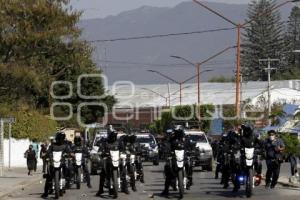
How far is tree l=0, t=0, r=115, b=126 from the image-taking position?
1636cm

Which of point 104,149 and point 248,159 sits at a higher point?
point 104,149

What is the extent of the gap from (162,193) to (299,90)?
8997cm

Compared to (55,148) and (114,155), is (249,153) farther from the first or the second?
(55,148)

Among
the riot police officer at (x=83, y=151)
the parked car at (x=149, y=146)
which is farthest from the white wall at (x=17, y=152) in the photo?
the riot police officer at (x=83, y=151)

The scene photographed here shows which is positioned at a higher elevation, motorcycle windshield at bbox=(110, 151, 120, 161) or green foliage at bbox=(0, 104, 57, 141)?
green foliage at bbox=(0, 104, 57, 141)

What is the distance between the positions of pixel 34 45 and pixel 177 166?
16.9 ft

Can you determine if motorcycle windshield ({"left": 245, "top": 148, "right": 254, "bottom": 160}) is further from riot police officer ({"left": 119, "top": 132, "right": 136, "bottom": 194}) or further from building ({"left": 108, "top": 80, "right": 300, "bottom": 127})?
building ({"left": 108, "top": 80, "right": 300, "bottom": 127})

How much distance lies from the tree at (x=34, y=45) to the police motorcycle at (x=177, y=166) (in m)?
3.28

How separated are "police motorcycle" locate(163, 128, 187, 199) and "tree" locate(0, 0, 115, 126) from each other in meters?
3.28

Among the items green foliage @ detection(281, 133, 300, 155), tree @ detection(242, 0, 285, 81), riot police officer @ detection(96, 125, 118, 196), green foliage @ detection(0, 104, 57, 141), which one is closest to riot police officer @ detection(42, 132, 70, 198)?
riot police officer @ detection(96, 125, 118, 196)

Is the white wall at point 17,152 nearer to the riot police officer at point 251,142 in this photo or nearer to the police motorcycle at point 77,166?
the police motorcycle at point 77,166

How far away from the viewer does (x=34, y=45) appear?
1700 centimetres

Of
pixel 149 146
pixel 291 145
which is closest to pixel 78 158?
pixel 291 145

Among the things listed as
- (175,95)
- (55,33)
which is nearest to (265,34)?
(175,95)
